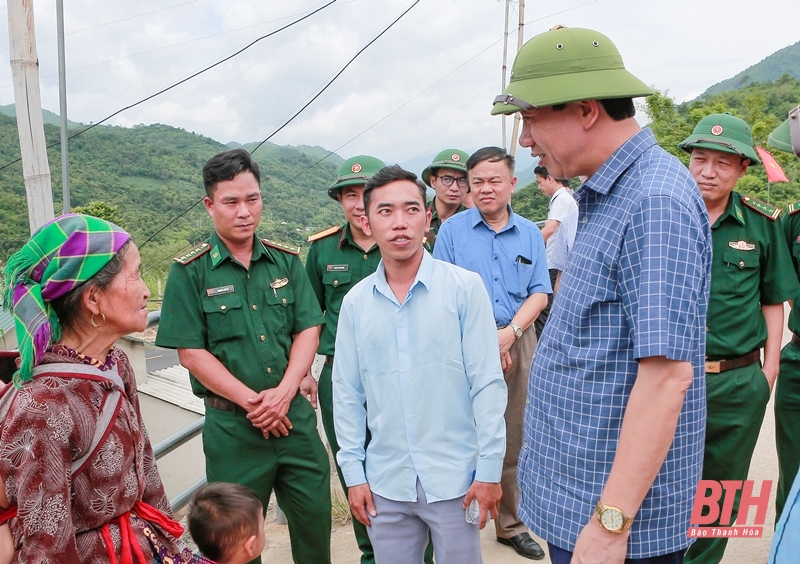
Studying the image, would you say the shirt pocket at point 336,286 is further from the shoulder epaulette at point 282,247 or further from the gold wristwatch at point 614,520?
the gold wristwatch at point 614,520

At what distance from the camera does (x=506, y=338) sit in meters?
2.97

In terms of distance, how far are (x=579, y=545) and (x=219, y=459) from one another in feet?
5.54

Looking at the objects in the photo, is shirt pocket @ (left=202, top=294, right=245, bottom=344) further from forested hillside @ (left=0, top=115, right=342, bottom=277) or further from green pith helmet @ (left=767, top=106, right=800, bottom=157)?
forested hillside @ (left=0, top=115, right=342, bottom=277)

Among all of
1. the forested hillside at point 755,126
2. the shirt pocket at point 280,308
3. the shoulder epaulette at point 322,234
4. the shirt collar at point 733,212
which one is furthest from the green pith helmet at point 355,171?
the forested hillside at point 755,126

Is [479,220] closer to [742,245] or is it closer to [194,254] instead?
[742,245]

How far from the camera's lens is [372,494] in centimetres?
214

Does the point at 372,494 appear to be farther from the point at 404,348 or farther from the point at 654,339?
the point at 654,339

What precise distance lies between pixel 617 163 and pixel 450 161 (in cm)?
284

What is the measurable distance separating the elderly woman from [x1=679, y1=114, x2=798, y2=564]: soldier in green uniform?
91.4 inches

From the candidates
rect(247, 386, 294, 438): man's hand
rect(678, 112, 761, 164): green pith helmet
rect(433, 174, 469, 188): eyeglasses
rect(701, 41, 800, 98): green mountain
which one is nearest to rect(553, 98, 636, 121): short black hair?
rect(678, 112, 761, 164): green pith helmet

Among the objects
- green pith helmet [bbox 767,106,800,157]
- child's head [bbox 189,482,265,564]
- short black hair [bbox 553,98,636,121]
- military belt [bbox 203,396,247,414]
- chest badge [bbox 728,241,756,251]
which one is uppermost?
short black hair [bbox 553,98,636,121]

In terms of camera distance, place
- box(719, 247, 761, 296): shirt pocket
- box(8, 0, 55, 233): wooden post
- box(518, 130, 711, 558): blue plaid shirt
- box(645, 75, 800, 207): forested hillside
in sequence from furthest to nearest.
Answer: box(645, 75, 800, 207): forested hillside, box(8, 0, 55, 233): wooden post, box(719, 247, 761, 296): shirt pocket, box(518, 130, 711, 558): blue plaid shirt

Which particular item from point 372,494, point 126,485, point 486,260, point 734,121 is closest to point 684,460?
point 372,494

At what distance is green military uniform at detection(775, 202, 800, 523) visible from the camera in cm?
279
